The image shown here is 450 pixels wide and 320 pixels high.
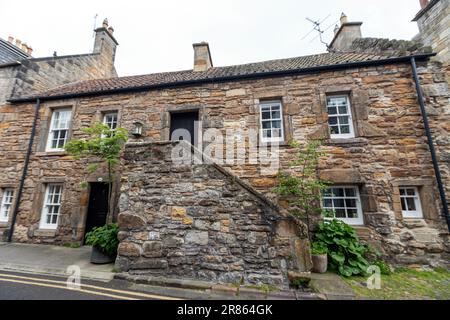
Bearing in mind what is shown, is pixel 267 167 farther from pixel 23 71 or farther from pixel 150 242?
pixel 23 71

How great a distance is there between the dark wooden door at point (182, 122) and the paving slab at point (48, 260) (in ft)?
14.5

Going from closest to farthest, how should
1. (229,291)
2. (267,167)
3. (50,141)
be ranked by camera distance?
(229,291), (267,167), (50,141)

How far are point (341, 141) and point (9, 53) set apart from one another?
51.7 ft

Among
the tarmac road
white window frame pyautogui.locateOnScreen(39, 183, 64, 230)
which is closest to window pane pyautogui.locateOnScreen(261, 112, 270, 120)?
the tarmac road

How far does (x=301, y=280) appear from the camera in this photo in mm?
3729

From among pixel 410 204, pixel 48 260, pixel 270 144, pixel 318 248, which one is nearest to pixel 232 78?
pixel 270 144

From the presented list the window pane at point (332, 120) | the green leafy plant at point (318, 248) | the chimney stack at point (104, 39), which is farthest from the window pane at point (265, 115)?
the chimney stack at point (104, 39)

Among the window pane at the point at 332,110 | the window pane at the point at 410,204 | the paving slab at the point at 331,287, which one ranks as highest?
the window pane at the point at 332,110

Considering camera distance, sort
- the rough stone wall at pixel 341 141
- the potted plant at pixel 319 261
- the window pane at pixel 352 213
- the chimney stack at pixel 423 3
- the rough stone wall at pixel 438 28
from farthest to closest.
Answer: the chimney stack at pixel 423 3 → the rough stone wall at pixel 438 28 → the window pane at pixel 352 213 → the rough stone wall at pixel 341 141 → the potted plant at pixel 319 261

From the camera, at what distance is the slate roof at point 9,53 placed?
31.5 ft

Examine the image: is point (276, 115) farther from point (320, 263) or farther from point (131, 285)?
point (131, 285)

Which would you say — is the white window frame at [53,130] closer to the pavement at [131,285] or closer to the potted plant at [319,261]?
the pavement at [131,285]
